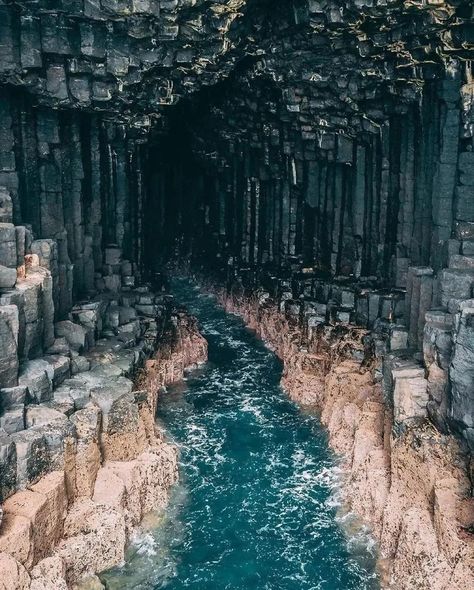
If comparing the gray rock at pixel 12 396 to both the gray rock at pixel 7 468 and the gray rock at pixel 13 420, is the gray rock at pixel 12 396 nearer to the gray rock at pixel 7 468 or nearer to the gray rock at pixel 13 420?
the gray rock at pixel 13 420

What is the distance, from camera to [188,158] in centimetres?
3788

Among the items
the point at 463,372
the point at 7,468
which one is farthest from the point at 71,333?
the point at 463,372

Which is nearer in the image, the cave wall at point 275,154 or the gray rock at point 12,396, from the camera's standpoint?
the gray rock at point 12,396

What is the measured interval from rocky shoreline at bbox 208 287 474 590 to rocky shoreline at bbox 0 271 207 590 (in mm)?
4993

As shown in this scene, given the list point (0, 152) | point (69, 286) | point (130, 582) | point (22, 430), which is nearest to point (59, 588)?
point (130, 582)

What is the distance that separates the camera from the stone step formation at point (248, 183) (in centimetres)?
1783

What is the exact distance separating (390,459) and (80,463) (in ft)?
24.9

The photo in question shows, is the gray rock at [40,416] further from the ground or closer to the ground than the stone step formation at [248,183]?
closer to the ground

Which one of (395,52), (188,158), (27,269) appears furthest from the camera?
(188,158)

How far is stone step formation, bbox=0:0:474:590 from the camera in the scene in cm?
1783

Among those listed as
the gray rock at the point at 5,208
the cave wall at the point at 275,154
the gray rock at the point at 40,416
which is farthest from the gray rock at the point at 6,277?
the gray rock at the point at 40,416

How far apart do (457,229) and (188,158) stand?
1997cm

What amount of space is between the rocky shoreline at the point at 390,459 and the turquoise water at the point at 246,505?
Answer: 1.94 ft

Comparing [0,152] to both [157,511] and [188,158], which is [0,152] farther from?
[188,158]
